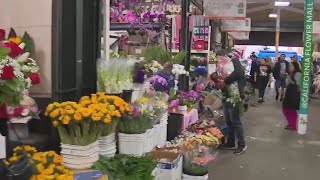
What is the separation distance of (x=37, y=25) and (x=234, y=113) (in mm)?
4083

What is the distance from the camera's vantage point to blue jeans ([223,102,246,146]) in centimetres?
624

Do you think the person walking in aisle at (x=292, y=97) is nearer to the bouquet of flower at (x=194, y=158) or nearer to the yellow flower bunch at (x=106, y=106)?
the bouquet of flower at (x=194, y=158)

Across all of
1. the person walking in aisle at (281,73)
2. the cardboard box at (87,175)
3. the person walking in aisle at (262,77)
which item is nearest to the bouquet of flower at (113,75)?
the cardboard box at (87,175)

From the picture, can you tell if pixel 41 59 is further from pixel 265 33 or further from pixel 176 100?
pixel 265 33

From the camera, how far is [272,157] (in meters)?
6.14

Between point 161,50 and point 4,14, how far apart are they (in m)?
1.87

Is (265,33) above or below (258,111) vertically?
above

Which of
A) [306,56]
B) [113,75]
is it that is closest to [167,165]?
[113,75]

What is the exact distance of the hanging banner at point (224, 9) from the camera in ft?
30.3

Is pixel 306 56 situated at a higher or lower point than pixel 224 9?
lower

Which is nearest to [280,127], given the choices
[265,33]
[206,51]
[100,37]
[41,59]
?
[206,51]

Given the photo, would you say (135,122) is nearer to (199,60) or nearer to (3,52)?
(3,52)

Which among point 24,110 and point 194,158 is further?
point 194,158

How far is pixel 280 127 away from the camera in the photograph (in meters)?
8.61
